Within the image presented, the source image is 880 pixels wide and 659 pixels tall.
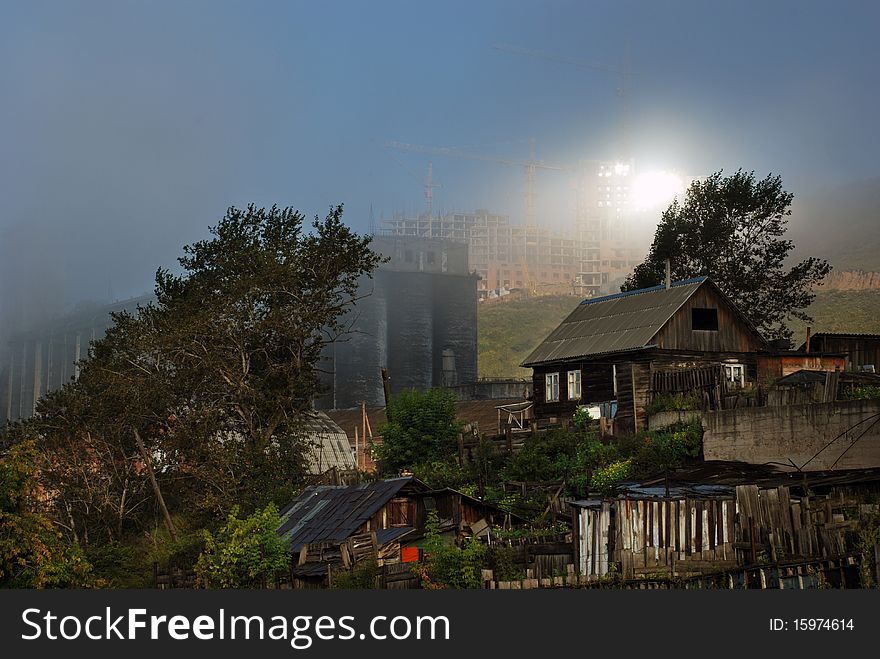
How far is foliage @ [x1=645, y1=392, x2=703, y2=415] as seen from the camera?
42.7m

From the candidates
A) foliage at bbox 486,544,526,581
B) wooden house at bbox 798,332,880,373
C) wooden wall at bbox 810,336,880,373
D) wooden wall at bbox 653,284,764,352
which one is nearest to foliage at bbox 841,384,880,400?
wooden wall at bbox 653,284,764,352

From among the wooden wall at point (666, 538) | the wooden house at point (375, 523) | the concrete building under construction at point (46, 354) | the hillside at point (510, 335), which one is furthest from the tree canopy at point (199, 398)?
the hillside at point (510, 335)

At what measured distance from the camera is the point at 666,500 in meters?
26.8

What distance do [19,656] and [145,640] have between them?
2045 mm

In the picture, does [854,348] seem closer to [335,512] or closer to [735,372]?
[735,372]

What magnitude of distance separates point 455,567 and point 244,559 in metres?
8.48

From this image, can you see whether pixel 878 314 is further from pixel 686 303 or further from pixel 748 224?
pixel 686 303

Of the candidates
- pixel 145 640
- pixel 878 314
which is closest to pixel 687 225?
pixel 145 640

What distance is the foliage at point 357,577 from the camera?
97.7 feet

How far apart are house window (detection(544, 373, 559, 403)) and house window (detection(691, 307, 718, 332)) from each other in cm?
692

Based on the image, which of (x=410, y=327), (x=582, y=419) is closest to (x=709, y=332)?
(x=582, y=419)

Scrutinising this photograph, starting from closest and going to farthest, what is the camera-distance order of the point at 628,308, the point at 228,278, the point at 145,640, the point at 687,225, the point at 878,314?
1. the point at 145,640
2. the point at 628,308
3. the point at 228,278
4. the point at 687,225
5. the point at 878,314

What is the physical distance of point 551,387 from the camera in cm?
5425

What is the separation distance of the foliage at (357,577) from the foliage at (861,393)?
53.5 feet
